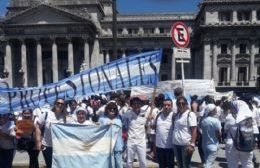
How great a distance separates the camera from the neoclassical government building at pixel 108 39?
2393 inches

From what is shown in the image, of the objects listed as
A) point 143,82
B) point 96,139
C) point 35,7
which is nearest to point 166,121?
point 143,82

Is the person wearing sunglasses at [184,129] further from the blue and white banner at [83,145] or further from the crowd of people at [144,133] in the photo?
the blue and white banner at [83,145]

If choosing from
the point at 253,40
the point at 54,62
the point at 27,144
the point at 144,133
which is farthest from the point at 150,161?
the point at 54,62

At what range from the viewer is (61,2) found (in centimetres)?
7088

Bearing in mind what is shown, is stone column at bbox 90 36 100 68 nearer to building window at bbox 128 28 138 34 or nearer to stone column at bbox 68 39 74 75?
stone column at bbox 68 39 74 75

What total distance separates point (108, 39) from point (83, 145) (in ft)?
207

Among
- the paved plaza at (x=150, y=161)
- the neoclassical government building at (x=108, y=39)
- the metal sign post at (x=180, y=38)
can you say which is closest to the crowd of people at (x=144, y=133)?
the paved plaza at (x=150, y=161)

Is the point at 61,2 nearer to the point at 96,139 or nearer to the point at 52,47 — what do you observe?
the point at 52,47

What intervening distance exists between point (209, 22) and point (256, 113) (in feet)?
160

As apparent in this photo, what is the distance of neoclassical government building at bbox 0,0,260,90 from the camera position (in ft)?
199

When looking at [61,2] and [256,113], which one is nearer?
[256,113]

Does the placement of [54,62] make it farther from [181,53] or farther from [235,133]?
[235,133]

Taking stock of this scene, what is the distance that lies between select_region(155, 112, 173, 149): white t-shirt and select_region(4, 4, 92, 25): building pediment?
56.0 m

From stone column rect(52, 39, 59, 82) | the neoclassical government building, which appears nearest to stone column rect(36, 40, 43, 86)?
the neoclassical government building
